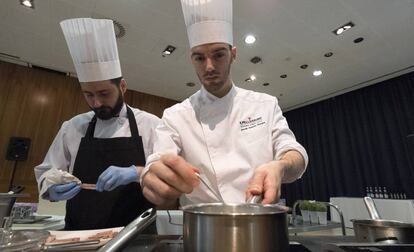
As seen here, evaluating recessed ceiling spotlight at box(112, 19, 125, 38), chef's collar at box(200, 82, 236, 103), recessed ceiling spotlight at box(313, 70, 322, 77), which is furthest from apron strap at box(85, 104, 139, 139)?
recessed ceiling spotlight at box(313, 70, 322, 77)

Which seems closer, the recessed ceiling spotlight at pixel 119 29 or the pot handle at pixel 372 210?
the pot handle at pixel 372 210

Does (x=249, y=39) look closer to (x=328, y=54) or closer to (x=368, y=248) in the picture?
(x=328, y=54)

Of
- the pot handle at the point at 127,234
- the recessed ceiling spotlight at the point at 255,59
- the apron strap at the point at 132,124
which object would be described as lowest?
the pot handle at the point at 127,234

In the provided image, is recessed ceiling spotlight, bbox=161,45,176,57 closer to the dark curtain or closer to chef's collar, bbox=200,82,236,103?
chef's collar, bbox=200,82,236,103

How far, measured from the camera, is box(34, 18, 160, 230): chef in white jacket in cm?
91

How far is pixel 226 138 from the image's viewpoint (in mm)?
811

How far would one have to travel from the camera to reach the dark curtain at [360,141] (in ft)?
12.1

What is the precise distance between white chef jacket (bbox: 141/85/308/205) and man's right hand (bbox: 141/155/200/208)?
0.19m

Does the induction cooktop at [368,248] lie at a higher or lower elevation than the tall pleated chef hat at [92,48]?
lower

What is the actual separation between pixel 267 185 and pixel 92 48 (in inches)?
41.4

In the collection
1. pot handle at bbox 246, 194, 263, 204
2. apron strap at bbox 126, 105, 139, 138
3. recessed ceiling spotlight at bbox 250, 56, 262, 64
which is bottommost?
pot handle at bbox 246, 194, 263, 204

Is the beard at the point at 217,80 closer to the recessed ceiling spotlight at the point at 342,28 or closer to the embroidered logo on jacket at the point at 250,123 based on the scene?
the embroidered logo on jacket at the point at 250,123

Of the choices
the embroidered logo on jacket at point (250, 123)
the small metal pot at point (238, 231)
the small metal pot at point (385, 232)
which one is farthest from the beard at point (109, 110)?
the small metal pot at point (385, 232)

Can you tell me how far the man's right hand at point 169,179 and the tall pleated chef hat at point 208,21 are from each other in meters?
0.50
